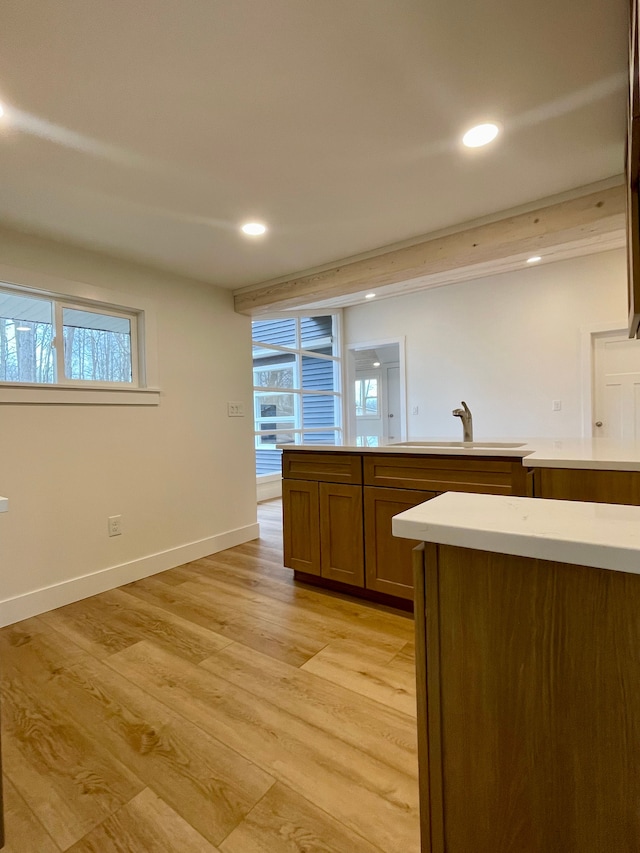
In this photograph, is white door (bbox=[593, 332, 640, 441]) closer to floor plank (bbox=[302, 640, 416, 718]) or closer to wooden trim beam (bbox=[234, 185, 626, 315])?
wooden trim beam (bbox=[234, 185, 626, 315])

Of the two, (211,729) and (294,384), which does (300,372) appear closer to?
(294,384)

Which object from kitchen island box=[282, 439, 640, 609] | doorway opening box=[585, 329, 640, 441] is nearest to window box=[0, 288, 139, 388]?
kitchen island box=[282, 439, 640, 609]

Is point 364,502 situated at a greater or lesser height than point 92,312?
lesser

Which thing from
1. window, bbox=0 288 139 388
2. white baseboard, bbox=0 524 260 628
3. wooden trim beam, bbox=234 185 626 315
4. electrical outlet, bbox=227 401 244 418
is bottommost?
white baseboard, bbox=0 524 260 628

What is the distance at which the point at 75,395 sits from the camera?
104 inches

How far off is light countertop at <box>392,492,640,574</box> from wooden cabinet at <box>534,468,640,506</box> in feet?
3.02

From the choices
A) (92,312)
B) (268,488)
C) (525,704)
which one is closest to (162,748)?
(525,704)

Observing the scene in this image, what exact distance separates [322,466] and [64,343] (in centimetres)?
181

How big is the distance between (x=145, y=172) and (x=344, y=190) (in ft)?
3.12

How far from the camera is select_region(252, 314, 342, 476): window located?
5.96 meters

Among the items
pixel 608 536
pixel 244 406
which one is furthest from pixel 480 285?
pixel 608 536

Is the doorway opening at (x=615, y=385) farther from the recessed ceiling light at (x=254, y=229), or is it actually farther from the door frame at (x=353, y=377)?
the recessed ceiling light at (x=254, y=229)

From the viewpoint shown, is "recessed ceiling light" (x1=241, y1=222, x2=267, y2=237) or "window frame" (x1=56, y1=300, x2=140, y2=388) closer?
"recessed ceiling light" (x1=241, y1=222, x2=267, y2=237)

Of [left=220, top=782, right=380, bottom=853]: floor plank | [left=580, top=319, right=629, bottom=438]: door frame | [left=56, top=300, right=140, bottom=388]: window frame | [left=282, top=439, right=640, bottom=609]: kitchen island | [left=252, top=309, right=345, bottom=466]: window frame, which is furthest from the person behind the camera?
[left=252, top=309, right=345, bottom=466]: window frame
